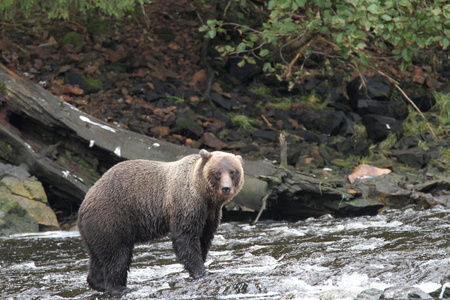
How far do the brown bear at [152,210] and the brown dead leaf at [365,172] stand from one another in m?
5.43

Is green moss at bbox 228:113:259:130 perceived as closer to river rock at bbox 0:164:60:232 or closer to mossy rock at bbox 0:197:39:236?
river rock at bbox 0:164:60:232

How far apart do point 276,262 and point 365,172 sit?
5391 millimetres

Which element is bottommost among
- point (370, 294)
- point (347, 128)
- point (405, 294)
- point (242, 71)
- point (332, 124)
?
point (347, 128)

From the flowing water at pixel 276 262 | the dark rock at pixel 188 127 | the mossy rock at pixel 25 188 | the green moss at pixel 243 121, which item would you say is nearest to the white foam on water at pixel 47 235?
the flowing water at pixel 276 262

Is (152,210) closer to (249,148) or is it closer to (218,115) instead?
(249,148)

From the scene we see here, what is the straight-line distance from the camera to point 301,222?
10.0 m

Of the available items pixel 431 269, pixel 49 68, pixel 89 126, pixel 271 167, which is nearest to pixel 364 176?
pixel 271 167

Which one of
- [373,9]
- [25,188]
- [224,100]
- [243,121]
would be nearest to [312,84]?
[224,100]

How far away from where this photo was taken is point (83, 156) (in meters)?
10.9

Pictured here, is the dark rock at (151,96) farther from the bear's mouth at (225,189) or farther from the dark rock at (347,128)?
the bear's mouth at (225,189)

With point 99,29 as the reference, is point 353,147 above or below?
below

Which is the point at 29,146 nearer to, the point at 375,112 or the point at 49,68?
the point at 49,68

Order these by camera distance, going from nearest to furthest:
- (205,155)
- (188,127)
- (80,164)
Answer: (205,155), (80,164), (188,127)

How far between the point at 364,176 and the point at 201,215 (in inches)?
226
